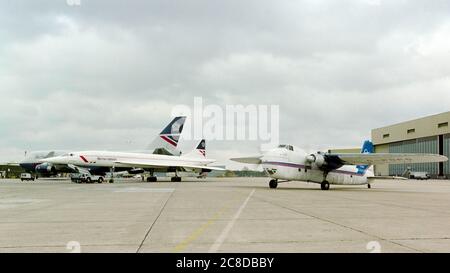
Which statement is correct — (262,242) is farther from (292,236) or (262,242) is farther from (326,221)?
(326,221)

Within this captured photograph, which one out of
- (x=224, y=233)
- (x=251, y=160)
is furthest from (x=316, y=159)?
(x=224, y=233)

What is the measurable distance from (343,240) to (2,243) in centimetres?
640

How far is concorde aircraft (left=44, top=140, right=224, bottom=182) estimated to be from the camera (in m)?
52.2

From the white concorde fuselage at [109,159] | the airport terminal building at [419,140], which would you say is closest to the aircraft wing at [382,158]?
the white concorde fuselage at [109,159]

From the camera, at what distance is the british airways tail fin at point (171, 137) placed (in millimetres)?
69000

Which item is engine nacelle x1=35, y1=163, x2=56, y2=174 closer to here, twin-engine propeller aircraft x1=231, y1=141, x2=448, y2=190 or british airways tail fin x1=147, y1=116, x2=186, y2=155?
british airways tail fin x1=147, y1=116, x2=186, y2=155

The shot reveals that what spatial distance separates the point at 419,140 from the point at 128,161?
81072mm

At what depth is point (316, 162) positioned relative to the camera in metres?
31.5

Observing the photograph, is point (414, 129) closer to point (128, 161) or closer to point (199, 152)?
point (199, 152)

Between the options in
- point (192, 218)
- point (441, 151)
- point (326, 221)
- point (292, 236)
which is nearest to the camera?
point (292, 236)

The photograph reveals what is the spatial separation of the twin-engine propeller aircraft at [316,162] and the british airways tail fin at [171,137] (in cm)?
3594
